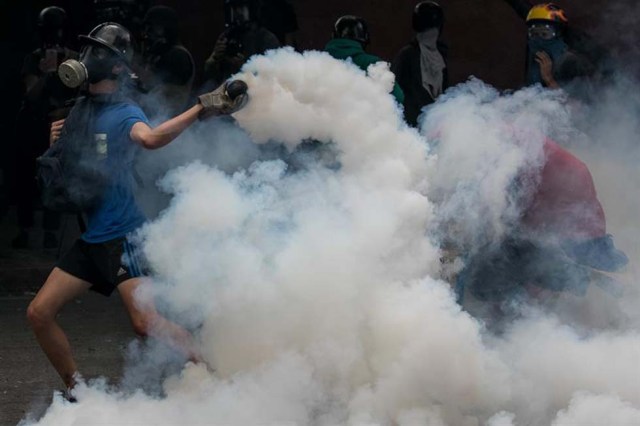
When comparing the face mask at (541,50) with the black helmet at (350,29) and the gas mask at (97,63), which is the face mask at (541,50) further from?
the gas mask at (97,63)

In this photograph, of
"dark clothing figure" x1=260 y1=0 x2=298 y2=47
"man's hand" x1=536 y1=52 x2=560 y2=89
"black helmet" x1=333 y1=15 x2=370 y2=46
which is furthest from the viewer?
"dark clothing figure" x1=260 y1=0 x2=298 y2=47

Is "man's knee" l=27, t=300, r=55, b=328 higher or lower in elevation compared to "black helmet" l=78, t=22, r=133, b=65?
lower

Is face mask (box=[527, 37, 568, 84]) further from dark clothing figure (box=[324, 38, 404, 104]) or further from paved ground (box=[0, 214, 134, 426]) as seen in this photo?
paved ground (box=[0, 214, 134, 426])

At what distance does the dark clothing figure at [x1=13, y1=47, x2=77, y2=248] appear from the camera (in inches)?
399

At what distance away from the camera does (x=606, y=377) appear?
579 centimetres

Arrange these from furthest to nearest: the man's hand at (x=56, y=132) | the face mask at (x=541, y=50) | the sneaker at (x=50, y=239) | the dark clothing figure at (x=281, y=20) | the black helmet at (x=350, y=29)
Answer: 1. the dark clothing figure at (x=281, y=20)
2. the sneaker at (x=50, y=239)
3. the black helmet at (x=350, y=29)
4. the face mask at (x=541, y=50)
5. the man's hand at (x=56, y=132)

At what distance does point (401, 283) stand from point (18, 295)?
4.90m

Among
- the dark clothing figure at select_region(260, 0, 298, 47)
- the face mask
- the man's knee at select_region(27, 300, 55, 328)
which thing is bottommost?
the man's knee at select_region(27, 300, 55, 328)

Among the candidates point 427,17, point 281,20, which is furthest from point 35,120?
point 427,17

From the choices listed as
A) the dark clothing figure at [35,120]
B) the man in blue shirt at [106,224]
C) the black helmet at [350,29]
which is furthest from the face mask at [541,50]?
the dark clothing figure at [35,120]

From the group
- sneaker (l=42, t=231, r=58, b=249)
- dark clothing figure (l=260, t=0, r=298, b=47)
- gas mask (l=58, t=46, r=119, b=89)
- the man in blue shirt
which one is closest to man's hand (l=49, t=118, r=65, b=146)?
the man in blue shirt

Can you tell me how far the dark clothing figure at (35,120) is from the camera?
1013cm

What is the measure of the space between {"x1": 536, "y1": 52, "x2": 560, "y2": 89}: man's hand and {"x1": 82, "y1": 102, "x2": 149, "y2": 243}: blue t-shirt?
2.63 metres

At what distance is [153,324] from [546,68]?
3.07 meters
